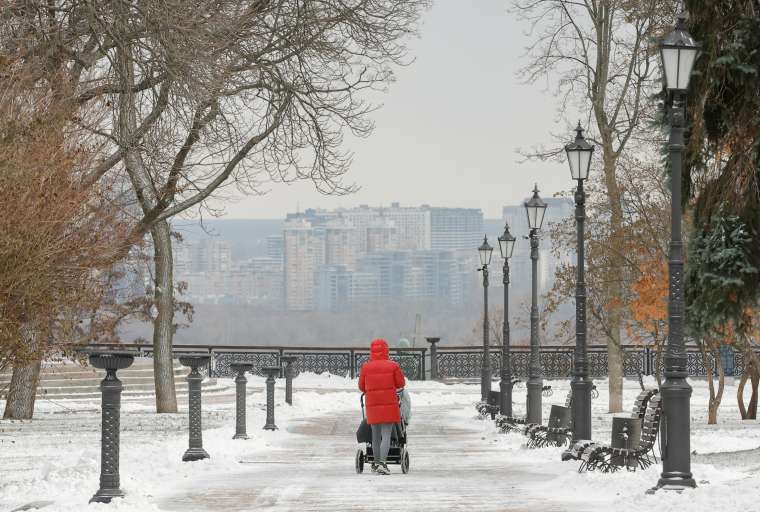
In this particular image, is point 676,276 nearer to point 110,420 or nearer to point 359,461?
point 359,461

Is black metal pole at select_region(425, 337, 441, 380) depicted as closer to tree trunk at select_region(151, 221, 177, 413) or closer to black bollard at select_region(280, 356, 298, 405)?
black bollard at select_region(280, 356, 298, 405)

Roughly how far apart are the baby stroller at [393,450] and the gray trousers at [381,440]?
121 millimetres

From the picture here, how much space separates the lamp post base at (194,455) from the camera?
18267mm

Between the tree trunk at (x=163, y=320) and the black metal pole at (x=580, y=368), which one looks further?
the tree trunk at (x=163, y=320)

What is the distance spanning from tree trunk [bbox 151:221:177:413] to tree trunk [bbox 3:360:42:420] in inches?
138

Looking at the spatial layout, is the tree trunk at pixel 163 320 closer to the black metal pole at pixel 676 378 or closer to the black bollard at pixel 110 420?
the black bollard at pixel 110 420

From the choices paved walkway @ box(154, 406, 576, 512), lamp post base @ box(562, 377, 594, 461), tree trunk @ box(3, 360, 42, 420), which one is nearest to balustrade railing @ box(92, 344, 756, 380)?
tree trunk @ box(3, 360, 42, 420)

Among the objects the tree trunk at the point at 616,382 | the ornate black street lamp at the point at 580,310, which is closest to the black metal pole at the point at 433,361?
the tree trunk at the point at 616,382

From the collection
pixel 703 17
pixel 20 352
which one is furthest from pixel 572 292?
pixel 20 352

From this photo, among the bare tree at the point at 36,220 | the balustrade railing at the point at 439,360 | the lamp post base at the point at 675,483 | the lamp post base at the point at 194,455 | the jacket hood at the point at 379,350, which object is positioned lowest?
the lamp post base at the point at 194,455

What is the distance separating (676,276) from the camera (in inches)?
588

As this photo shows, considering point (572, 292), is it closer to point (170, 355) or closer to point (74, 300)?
point (170, 355)

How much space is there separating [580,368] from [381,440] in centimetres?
475

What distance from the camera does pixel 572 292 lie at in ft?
118
